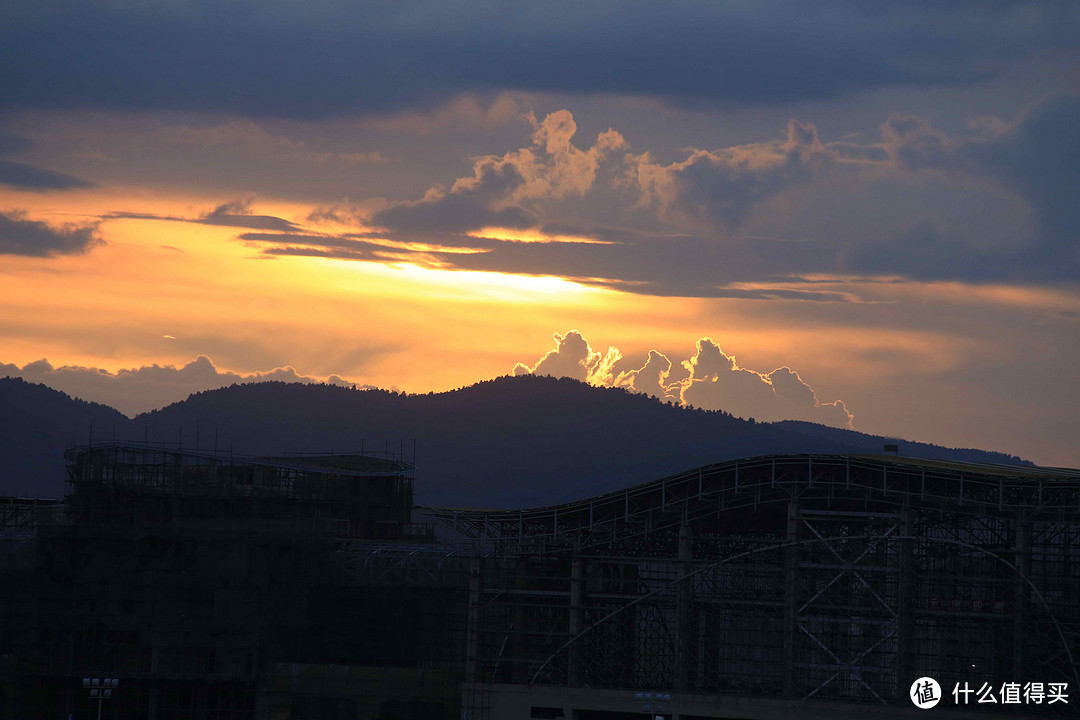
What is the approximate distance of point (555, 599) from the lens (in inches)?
4902

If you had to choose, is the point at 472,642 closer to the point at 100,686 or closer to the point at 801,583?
the point at 801,583

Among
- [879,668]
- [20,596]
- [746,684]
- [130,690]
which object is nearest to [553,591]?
[746,684]

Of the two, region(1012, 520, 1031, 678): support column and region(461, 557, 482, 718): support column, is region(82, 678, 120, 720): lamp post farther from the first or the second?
region(1012, 520, 1031, 678): support column

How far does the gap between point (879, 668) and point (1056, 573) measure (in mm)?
15723

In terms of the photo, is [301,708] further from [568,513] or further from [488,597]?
[568,513]
